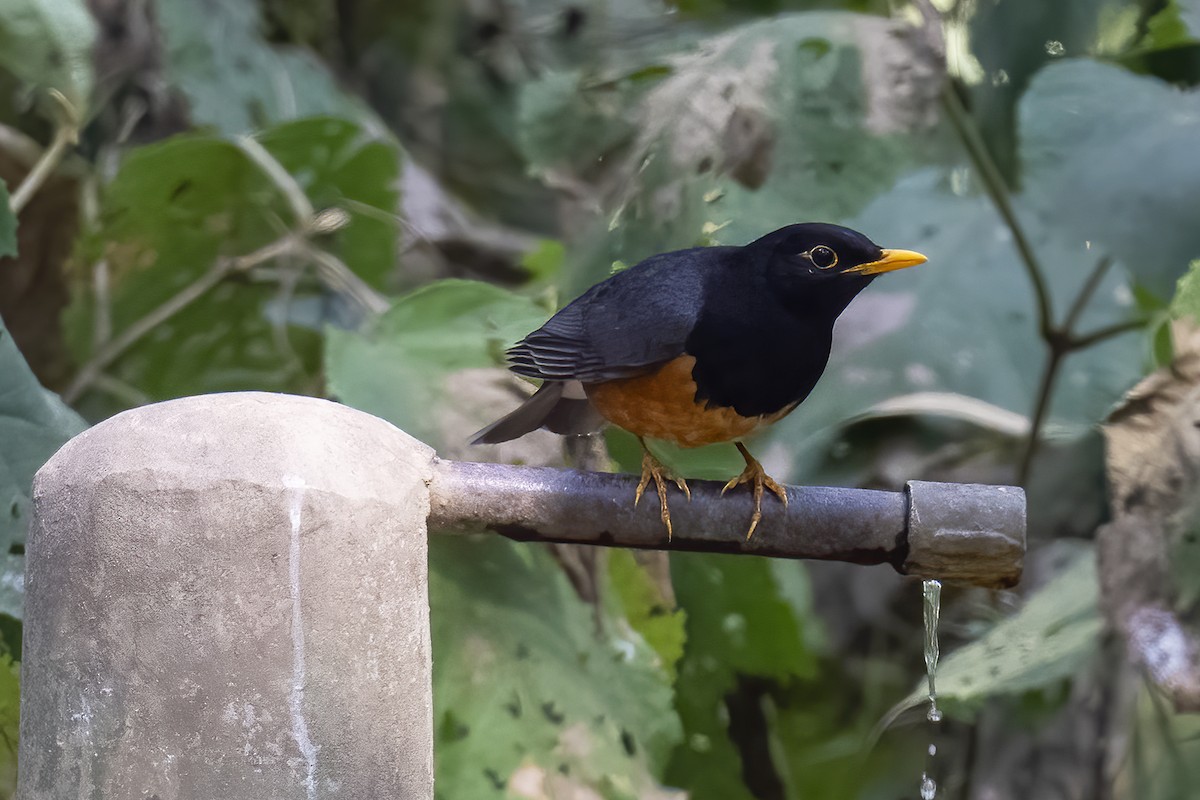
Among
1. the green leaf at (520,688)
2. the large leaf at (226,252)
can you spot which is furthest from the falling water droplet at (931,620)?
the large leaf at (226,252)

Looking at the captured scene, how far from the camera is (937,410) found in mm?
2262

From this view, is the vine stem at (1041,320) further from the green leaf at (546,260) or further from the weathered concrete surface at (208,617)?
the weathered concrete surface at (208,617)

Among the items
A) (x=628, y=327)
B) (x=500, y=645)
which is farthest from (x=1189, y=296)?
(x=500, y=645)

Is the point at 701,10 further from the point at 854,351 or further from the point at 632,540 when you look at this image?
the point at 632,540

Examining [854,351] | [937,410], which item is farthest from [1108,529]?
[854,351]

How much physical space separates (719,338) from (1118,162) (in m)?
0.99

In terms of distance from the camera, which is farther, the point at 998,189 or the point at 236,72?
the point at 236,72

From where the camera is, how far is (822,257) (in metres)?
1.44

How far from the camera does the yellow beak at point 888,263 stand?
4.59 feet

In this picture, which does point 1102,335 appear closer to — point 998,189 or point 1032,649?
point 998,189

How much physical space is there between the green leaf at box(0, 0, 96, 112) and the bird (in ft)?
3.33

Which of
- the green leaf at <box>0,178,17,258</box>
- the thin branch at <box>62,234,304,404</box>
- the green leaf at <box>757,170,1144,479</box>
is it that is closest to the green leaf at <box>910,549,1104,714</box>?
the green leaf at <box>757,170,1144,479</box>

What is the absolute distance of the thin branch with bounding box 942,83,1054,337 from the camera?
7.18ft

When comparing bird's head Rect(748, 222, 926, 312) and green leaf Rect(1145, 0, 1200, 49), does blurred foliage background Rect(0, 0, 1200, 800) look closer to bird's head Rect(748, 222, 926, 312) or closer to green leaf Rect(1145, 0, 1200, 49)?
green leaf Rect(1145, 0, 1200, 49)
